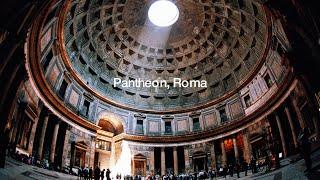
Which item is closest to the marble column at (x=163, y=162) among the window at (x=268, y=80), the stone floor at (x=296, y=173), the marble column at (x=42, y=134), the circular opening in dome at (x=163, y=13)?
the stone floor at (x=296, y=173)

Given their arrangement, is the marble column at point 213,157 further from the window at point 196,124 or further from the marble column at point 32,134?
the marble column at point 32,134

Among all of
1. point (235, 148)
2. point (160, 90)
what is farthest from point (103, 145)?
point (235, 148)

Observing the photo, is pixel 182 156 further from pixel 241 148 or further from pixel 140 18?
pixel 140 18

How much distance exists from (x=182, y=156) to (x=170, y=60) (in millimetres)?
11199

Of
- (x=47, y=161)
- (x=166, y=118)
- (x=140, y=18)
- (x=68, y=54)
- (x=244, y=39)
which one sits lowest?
(x=47, y=161)

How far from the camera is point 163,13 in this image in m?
32.2

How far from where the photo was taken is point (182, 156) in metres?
Answer: 30.3

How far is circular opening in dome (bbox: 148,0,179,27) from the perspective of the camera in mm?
31094

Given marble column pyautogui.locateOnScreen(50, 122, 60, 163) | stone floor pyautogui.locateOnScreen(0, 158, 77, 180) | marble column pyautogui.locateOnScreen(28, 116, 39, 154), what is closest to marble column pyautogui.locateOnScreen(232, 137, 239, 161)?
marble column pyautogui.locateOnScreen(50, 122, 60, 163)

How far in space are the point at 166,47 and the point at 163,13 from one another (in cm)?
383

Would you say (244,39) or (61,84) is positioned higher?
(244,39)

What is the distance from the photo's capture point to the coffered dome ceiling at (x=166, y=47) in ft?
86.3

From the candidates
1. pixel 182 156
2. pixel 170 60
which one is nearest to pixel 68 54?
pixel 170 60

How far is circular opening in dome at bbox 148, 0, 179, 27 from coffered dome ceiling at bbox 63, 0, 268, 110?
54 centimetres
